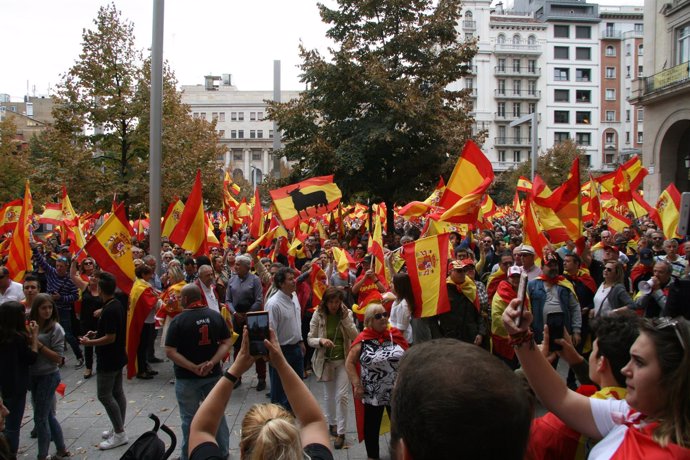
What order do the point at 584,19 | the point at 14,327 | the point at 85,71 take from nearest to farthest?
1. the point at 14,327
2. the point at 85,71
3. the point at 584,19

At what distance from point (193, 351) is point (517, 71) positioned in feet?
240

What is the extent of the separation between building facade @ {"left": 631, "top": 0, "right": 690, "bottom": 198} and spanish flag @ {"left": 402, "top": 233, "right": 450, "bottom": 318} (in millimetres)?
25558

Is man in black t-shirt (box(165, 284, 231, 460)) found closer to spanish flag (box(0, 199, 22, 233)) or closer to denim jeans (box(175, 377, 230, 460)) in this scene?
denim jeans (box(175, 377, 230, 460))

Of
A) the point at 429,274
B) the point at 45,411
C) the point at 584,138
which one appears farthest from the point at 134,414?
the point at 584,138

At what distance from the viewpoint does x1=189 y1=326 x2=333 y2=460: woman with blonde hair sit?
237 cm

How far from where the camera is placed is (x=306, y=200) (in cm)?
1217

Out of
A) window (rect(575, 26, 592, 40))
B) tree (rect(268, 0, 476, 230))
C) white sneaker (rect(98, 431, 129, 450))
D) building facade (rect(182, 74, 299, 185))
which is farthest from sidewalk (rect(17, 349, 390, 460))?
building facade (rect(182, 74, 299, 185))

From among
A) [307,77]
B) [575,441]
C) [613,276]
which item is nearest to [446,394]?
[575,441]

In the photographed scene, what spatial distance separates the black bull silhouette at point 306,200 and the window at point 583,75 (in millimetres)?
69936

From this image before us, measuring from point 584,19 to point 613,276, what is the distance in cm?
7448

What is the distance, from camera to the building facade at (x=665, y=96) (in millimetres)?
27828

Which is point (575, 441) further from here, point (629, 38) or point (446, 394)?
point (629, 38)

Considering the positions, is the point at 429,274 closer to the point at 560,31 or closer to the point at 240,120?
the point at 560,31

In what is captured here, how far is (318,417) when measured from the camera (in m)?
2.49
